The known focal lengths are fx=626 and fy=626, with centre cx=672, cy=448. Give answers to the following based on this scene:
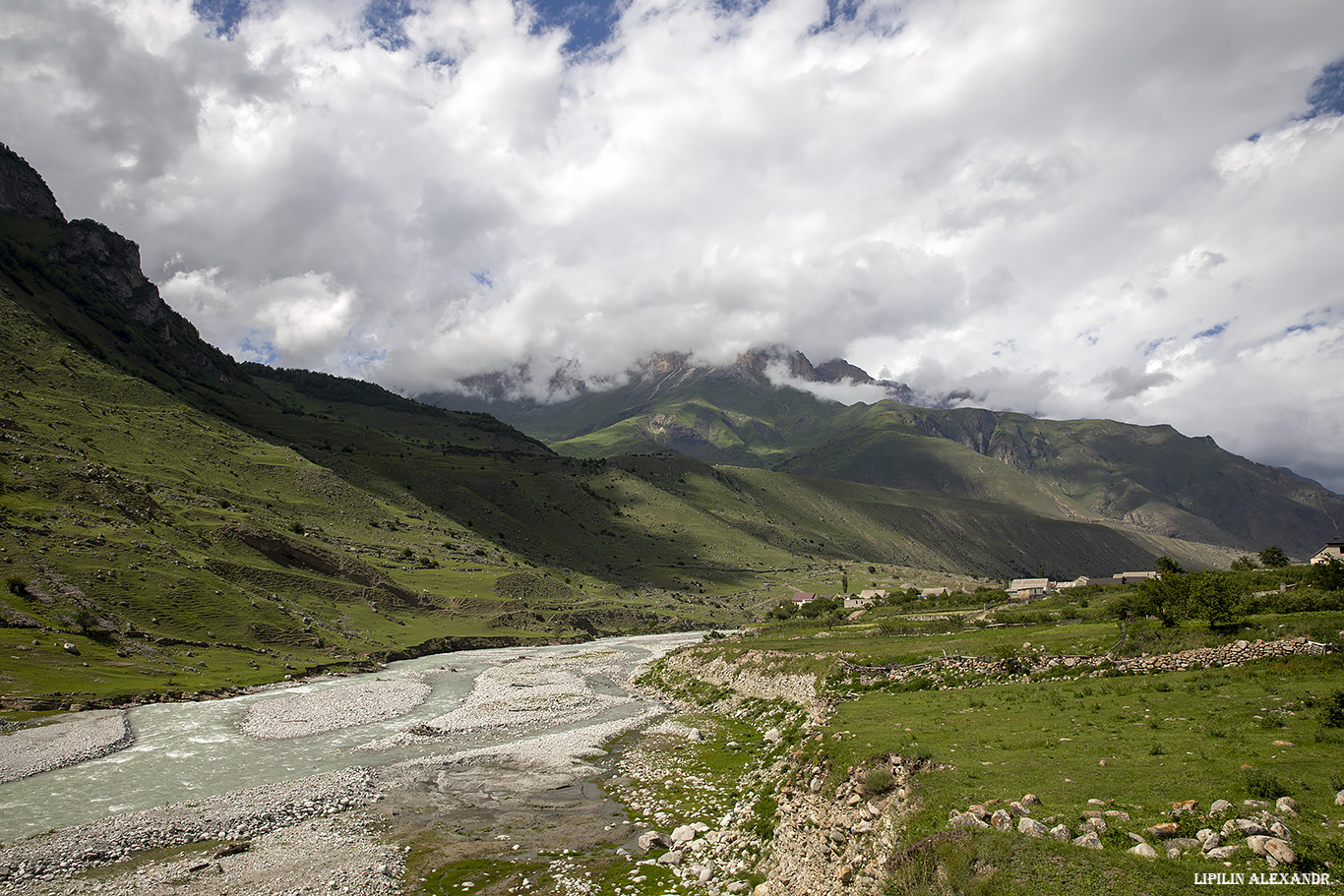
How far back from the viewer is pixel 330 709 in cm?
4684

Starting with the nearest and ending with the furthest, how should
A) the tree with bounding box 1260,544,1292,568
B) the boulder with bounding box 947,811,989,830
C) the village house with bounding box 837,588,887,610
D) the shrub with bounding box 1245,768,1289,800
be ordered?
the shrub with bounding box 1245,768,1289,800 → the boulder with bounding box 947,811,989,830 → the tree with bounding box 1260,544,1292,568 → the village house with bounding box 837,588,887,610

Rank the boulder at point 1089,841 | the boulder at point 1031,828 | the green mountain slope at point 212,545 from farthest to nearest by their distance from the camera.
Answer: the green mountain slope at point 212,545 → the boulder at point 1031,828 → the boulder at point 1089,841

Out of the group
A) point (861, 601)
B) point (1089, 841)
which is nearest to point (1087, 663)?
point (1089, 841)

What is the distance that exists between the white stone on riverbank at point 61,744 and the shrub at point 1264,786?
45885 mm

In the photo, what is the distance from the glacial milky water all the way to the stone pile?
3206cm

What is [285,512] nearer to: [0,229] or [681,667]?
[681,667]

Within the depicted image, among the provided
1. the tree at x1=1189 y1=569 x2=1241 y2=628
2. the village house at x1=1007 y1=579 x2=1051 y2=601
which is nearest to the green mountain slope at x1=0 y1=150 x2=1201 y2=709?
the village house at x1=1007 y1=579 x2=1051 y2=601

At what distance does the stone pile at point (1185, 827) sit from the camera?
1157 cm

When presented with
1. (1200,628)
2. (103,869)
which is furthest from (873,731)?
(103,869)

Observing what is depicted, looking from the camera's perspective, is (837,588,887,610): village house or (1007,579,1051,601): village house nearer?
(1007,579,1051,601): village house

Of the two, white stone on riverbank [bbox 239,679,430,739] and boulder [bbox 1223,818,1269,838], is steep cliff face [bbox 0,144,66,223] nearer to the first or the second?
white stone on riverbank [bbox 239,679,430,739]

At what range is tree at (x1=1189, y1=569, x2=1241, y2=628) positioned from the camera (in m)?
33.1

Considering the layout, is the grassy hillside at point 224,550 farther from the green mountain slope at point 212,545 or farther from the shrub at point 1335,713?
the shrub at point 1335,713

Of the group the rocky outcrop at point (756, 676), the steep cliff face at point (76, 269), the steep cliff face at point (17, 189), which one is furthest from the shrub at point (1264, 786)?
the steep cliff face at point (17, 189)
